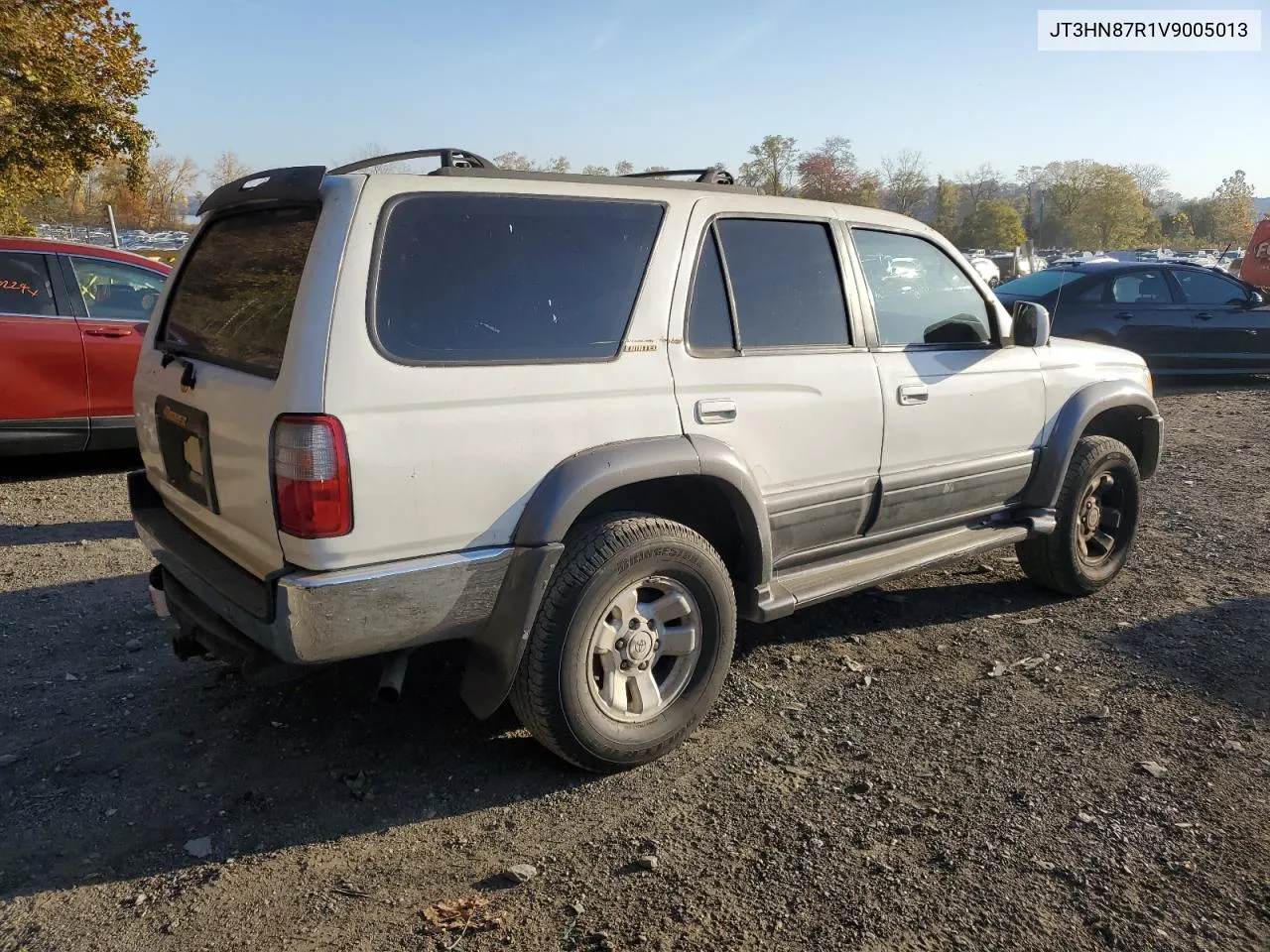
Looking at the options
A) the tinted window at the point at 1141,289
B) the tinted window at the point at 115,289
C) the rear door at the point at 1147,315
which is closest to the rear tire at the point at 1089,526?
the tinted window at the point at 115,289

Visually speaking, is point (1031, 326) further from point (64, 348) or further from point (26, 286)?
point (26, 286)

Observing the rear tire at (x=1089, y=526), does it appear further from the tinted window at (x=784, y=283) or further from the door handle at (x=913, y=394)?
the tinted window at (x=784, y=283)

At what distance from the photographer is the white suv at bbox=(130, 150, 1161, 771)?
2.69 metres

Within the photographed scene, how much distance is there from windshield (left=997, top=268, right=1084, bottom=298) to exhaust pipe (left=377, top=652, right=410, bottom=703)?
9957 millimetres

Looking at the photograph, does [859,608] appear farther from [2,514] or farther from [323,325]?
[2,514]

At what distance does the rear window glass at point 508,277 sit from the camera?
110 inches

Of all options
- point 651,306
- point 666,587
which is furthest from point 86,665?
point 651,306

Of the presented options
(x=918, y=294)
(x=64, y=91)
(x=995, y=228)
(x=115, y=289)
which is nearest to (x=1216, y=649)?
(x=918, y=294)

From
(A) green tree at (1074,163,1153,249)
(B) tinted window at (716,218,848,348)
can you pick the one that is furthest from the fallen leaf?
(A) green tree at (1074,163,1153,249)

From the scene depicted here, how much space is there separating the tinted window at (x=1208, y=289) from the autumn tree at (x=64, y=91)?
43.5 ft

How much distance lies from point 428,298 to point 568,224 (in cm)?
58

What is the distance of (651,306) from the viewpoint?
3.26m

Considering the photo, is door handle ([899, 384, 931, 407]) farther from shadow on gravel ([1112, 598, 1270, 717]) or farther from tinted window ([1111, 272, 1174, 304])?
tinted window ([1111, 272, 1174, 304])

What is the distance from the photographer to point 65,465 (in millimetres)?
7473
